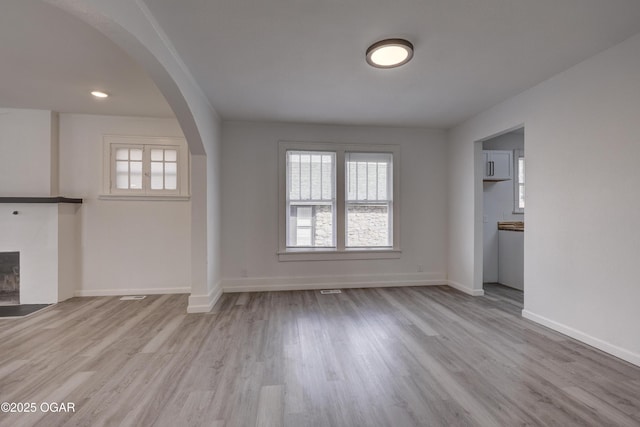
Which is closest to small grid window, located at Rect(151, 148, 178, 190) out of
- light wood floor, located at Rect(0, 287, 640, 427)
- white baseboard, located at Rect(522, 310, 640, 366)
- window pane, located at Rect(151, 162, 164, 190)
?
window pane, located at Rect(151, 162, 164, 190)

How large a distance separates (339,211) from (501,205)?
9.80 ft

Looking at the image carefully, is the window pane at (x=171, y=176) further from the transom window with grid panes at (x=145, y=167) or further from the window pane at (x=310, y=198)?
the window pane at (x=310, y=198)

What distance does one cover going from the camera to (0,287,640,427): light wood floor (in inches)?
64.4

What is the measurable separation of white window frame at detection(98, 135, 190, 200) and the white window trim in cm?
146

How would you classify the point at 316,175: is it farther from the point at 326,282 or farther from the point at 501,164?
the point at 501,164

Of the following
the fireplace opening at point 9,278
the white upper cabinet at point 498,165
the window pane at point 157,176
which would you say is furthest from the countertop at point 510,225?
the fireplace opening at point 9,278

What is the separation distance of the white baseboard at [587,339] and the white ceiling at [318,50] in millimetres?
2602

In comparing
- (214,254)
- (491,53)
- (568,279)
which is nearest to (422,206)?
(568,279)

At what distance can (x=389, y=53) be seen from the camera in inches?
92.5

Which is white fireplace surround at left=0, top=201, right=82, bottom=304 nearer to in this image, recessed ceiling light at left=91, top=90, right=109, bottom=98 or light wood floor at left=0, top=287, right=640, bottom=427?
light wood floor at left=0, top=287, right=640, bottom=427

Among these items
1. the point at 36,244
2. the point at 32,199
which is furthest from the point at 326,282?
the point at 32,199

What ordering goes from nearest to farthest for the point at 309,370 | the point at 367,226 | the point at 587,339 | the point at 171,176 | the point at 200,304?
the point at 309,370 → the point at 587,339 → the point at 200,304 → the point at 171,176 → the point at 367,226

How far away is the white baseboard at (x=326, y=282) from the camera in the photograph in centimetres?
426

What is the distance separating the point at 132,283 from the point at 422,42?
4823mm
